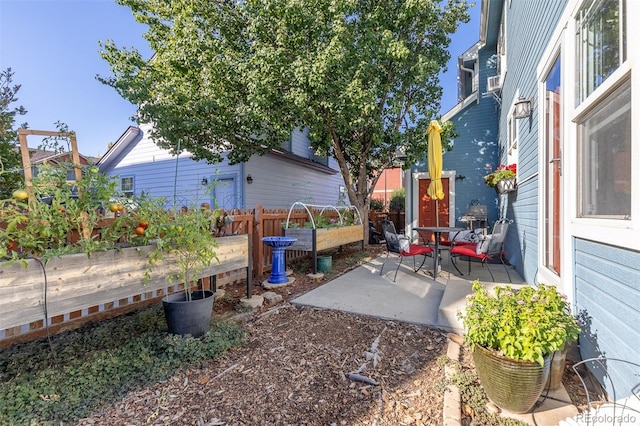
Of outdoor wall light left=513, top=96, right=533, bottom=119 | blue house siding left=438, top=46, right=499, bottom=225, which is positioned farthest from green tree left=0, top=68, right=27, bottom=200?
blue house siding left=438, top=46, right=499, bottom=225

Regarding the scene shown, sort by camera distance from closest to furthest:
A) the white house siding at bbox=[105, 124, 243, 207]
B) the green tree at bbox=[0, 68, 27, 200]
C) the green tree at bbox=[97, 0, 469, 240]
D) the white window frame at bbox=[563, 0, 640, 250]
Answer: the white window frame at bbox=[563, 0, 640, 250] → the green tree at bbox=[0, 68, 27, 200] → the green tree at bbox=[97, 0, 469, 240] → the white house siding at bbox=[105, 124, 243, 207]

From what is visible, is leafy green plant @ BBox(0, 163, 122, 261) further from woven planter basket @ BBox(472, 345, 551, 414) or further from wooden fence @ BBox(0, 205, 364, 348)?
woven planter basket @ BBox(472, 345, 551, 414)

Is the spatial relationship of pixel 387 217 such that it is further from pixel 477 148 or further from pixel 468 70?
pixel 468 70

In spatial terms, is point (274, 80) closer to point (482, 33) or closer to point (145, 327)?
point (145, 327)

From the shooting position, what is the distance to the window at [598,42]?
1778 millimetres

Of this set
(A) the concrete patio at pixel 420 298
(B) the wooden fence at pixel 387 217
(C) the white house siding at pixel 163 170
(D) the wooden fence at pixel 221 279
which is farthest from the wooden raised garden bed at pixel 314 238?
(B) the wooden fence at pixel 387 217

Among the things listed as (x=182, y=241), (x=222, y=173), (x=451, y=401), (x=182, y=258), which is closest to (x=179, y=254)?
(x=182, y=258)

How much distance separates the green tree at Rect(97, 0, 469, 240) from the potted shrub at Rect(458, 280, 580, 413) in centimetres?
538

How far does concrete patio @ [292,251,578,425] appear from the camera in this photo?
181 cm

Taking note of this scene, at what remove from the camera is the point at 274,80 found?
6484mm

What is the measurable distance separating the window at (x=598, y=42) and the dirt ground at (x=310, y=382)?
2.28 meters

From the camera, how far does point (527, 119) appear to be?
4.31m

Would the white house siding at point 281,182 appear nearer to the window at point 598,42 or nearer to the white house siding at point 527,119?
the white house siding at point 527,119

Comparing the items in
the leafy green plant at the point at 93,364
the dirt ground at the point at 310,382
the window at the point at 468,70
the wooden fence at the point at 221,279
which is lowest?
the dirt ground at the point at 310,382
